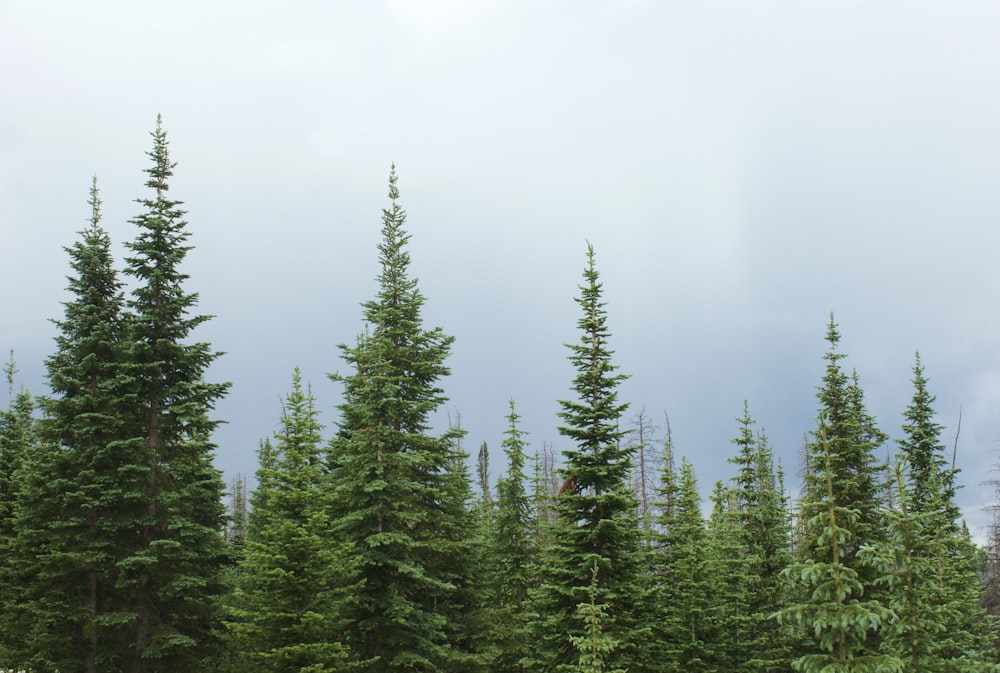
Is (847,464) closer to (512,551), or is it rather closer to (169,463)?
(512,551)

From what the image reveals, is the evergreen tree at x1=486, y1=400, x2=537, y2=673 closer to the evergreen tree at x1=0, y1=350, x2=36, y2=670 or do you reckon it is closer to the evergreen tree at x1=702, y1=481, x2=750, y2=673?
the evergreen tree at x1=702, y1=481, x2=750, y2=673

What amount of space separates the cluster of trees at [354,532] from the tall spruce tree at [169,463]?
0.09 meters

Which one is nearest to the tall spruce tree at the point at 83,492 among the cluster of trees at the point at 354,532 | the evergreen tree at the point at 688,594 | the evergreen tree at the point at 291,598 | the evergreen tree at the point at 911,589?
the cluster of trees at the point at 354,532

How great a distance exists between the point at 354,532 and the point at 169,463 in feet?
25.7

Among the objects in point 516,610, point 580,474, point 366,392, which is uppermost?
point 366,392

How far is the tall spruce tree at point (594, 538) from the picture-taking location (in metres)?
23.8

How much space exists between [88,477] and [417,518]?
12320 millimetres

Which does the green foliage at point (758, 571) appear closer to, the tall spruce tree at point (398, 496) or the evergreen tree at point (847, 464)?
the evergreen tree at point (847, 464)

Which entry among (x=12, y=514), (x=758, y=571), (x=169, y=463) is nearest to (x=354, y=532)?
(x=169, y=463)

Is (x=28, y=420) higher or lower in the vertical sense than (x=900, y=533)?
higher

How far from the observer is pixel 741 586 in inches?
1226

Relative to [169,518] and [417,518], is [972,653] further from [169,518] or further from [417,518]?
[169,518]

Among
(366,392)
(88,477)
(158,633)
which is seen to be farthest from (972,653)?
(88,477)

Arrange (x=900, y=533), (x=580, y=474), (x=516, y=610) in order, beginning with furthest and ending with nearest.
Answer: (x=516, y=610) → (x=580, y=474) → (x=900, y=533)
